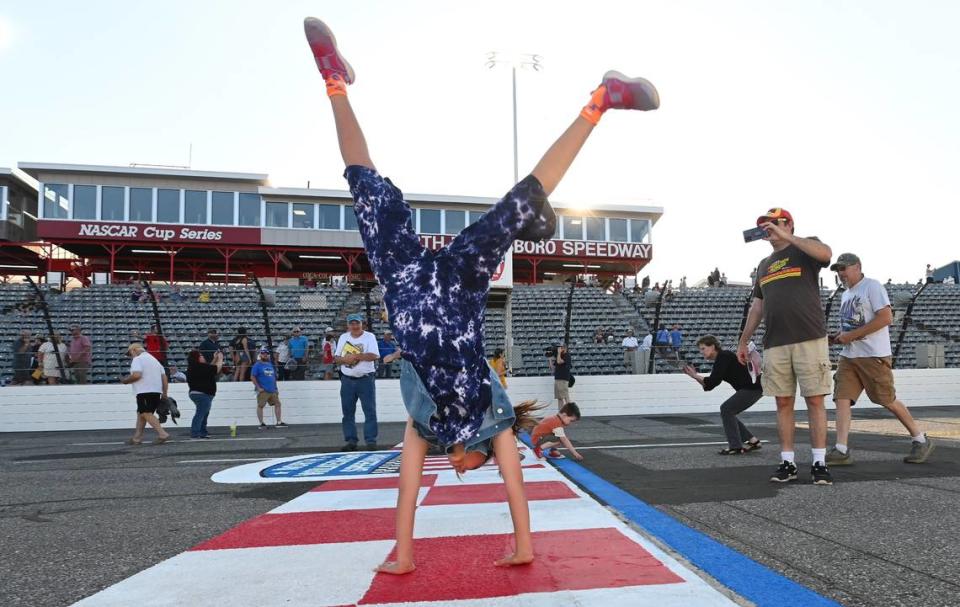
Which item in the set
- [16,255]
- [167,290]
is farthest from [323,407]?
[16,255]

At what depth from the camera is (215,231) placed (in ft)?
93.6

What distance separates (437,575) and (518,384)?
1180 centimetres

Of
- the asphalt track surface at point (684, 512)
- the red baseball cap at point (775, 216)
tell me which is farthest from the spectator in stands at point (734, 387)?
the red baseball cap at point (775, 216)

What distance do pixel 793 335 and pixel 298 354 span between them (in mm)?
11385

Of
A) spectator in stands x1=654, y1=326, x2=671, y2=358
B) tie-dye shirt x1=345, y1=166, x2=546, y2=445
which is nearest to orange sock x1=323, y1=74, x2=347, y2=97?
tie-dye shirt x1=345, y1=166, x2=546, y2=445

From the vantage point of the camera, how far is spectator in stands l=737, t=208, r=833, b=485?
391 cm

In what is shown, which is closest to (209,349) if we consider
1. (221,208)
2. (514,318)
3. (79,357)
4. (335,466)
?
(79,357)

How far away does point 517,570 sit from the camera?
6.88 ft

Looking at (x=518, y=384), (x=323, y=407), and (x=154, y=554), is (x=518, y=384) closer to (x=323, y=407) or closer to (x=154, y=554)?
(x=323, y=407)

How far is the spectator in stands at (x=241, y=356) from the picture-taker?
1298 cm

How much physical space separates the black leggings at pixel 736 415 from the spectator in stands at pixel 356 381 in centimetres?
395

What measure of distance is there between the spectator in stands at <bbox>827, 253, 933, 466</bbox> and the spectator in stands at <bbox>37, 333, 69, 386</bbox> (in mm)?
13795

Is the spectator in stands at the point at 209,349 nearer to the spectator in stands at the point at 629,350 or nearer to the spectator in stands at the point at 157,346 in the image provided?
the spectator in stands at the point at 157,346

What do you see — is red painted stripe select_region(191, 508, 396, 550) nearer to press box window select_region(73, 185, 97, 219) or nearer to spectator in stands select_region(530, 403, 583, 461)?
spectator in stands select_region(530, 403, 583, 461)
